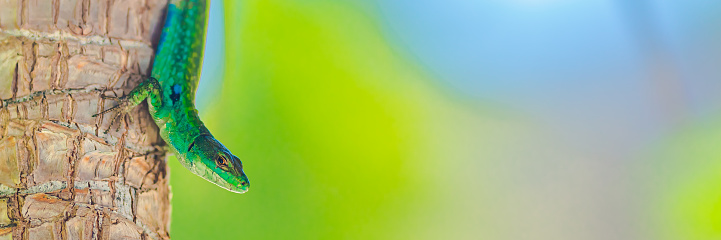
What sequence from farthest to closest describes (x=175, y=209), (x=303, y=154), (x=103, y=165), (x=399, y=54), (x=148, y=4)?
1. (x=399, y=54)
2. (x=303, y=154)
3. (x=175, y=209)
4. (x=148, y=4)
5. (x=103, y=165)

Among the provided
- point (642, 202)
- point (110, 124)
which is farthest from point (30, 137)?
point (642, 202)

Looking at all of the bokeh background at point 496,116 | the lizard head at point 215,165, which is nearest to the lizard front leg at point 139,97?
the lizard head at point 215,165

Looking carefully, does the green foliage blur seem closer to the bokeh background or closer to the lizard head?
the bokeh background

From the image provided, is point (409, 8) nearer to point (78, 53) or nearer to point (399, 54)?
point (399, 54)

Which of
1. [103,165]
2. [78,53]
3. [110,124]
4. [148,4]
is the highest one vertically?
[148,4]

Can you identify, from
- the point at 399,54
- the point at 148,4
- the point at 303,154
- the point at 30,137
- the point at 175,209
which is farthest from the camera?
the point at 399,54

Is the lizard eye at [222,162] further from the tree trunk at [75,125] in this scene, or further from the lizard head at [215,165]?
the tree trunk at [75,125]
